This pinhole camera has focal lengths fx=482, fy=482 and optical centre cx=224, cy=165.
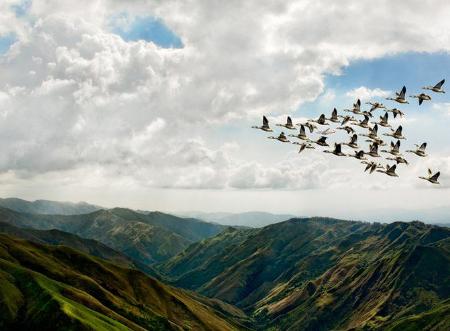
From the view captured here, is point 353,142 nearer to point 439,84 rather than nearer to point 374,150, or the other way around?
point 374,150

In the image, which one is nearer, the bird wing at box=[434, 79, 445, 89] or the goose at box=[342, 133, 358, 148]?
the bird wing at box=[434, 79, 445, 89]

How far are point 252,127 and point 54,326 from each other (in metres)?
166

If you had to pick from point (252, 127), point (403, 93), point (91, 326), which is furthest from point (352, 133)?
point (91, 326)

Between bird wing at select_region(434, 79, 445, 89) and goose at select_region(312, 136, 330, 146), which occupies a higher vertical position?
bird wing at select_region(434, 79, 445, 89)

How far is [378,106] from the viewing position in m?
71.7

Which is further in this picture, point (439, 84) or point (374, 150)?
point (374, 150)

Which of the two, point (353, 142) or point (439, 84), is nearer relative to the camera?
point (439, 84)

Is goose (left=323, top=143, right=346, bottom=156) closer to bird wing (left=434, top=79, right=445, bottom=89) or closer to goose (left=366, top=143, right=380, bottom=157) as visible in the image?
goose (left=366, top=143, right=380, bottom=157)

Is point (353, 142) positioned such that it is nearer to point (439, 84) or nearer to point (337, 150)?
point (337, 150)

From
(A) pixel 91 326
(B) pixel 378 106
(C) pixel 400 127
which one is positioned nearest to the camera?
(C) pixel 400 127

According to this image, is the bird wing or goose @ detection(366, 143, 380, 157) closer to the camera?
the bird wing

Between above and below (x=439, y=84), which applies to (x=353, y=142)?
below

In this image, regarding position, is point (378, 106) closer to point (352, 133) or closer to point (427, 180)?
point (352, 133)

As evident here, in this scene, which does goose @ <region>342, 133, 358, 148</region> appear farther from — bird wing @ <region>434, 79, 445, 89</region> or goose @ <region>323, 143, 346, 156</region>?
bird wing @ <region>434, 79, 445, 89</region>
